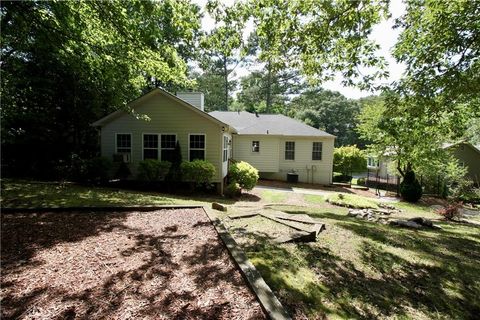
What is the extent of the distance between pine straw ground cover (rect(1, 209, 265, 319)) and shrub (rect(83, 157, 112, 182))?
6553 mm

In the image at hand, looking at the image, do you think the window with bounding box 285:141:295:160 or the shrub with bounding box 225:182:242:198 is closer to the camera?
the shrub with bounding box 225:182:242:198

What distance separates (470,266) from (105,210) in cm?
750

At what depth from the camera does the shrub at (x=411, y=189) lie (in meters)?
14.9

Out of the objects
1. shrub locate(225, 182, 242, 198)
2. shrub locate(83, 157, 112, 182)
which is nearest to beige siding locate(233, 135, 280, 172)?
shrub locate(225, 182, 242, 198)

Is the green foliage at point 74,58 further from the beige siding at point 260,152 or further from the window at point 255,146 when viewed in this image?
the window at point 255,146

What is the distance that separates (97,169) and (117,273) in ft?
32.0

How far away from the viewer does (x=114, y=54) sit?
8406mm

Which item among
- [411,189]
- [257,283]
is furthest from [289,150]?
[257,283]

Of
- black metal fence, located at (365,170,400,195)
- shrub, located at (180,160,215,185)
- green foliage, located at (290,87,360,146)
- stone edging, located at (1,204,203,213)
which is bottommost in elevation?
black metal fence, located at (365,170,400,195)

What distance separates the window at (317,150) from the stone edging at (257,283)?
52.1 ft

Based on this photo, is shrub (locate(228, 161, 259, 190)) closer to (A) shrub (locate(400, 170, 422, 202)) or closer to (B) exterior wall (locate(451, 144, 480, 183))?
(A) shrub (locate(400, 170, 422, 202))

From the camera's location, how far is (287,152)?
19.4m

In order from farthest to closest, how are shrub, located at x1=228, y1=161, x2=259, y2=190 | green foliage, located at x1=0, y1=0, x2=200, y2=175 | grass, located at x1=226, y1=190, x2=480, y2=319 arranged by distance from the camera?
1. shrub, located at x1=228, y1=161, x2=259, y2=190
2. green foliage, located at x1=0, y1=0, x2=200, y2=175
3. grass, located at x1=226, y1=190, x2=480, y2=319

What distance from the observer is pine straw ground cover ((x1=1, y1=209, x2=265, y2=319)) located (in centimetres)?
258
